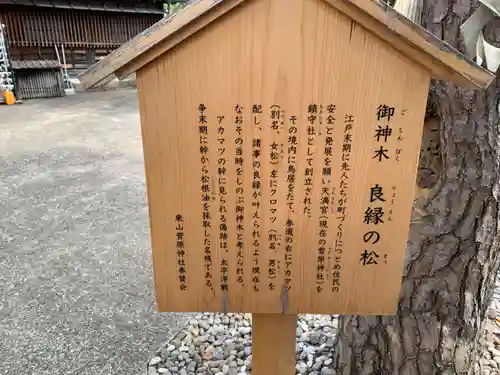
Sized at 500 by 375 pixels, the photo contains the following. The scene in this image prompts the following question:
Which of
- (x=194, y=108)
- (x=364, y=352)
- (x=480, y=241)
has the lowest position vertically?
(x=364, y=352)

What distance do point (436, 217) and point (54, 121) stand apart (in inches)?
335

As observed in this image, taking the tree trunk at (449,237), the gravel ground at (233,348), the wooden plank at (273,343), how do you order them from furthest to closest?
the gravel ground at (233,348) → the tree trunk at (449,237) → the wooden plank at (273,343)

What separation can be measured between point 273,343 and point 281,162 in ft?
2.38

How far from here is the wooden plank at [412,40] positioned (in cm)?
102

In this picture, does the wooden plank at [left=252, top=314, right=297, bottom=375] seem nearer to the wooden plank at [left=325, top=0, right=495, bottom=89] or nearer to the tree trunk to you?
the tree trunk

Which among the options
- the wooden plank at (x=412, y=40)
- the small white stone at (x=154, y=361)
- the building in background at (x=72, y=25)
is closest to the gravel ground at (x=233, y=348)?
the small white stone at (x=154, y=361)

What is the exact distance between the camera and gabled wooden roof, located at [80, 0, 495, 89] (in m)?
1.03

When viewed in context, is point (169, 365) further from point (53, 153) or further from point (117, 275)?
point (53, 153)

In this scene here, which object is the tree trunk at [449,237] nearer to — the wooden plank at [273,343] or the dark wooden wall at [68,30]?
the wooden plank at [273,343]

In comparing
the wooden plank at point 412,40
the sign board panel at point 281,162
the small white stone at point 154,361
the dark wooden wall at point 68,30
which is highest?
the dark wooden wall at point 68,30

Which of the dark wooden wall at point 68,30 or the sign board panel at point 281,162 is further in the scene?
the dark wooden wall at point 68,30

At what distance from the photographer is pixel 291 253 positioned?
4.21 ft

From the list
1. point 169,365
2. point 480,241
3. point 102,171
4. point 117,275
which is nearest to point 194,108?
point 480,241

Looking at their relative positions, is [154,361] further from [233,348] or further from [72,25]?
[72,25]
